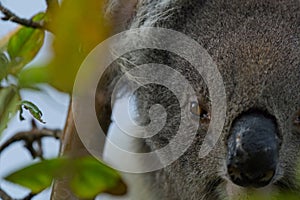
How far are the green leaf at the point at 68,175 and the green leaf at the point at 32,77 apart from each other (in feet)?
0.44

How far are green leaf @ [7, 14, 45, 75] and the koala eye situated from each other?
0.49m

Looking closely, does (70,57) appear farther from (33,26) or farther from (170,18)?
(170,18)

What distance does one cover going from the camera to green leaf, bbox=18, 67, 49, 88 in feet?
2.99

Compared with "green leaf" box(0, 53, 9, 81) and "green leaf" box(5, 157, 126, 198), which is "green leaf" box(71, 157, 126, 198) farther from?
"green leaf" box(0, 53, 9, 81)

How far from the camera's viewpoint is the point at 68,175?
2.72 feet

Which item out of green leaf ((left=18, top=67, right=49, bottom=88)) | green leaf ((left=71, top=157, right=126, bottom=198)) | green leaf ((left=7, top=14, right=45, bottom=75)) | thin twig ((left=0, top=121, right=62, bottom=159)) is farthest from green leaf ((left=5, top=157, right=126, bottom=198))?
thin twig ((left=0, top=121, right=62, bottom=159))

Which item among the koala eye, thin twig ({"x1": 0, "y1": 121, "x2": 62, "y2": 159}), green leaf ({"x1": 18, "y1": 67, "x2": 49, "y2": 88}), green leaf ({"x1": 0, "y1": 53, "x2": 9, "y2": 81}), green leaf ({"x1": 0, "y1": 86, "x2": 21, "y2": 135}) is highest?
the koala eye

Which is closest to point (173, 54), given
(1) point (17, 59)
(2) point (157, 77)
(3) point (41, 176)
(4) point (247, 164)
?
(2) point (157, 77)

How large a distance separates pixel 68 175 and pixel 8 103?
230 millimetres

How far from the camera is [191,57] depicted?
164 centimetres

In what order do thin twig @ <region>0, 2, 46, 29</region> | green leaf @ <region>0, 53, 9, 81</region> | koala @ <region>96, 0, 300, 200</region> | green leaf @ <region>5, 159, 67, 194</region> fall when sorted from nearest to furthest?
green leaf @ <region>5, 159, 67, 194</region> → green leaf @ <region>0, 53, 9, 81</region> → thin twig @ <region>0, 2, 46, 29</region> → koala @ <region>96, 0, 300, 200</region>

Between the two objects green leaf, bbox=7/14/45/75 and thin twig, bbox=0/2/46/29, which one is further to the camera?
thin twig, bbox=0/2/46/29

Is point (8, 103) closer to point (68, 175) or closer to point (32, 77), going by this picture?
point (32, 77)

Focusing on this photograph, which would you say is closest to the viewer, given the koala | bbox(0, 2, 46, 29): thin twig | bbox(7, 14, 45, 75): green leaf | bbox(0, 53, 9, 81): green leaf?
bbox(0, 53, 9, 81): green leaf
